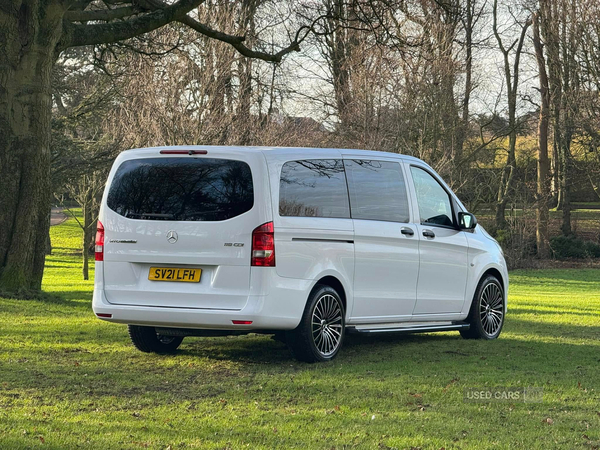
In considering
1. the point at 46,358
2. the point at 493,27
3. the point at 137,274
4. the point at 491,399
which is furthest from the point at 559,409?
the point at 493,27

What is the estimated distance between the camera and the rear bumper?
7691mm

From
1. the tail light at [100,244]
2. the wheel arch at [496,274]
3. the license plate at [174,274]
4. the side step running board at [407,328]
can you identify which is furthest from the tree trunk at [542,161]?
the license plate at [174,274]

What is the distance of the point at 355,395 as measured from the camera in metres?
6.63

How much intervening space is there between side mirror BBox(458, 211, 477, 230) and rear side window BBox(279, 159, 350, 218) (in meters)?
2.06

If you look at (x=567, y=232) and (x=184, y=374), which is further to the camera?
(x=567, y=232)

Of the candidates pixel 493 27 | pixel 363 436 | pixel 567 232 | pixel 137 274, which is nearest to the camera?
pixel 363 436

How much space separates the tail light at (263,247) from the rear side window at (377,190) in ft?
4.29

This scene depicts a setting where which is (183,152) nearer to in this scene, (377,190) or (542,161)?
(377,190)

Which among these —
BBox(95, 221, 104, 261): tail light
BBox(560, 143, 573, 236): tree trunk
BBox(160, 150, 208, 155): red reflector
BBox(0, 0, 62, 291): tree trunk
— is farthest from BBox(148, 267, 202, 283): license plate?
BBox(560, 143, 573, 236): tree trunk

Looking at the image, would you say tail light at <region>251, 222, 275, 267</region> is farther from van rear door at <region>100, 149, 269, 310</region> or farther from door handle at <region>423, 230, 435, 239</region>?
door handle at <region>423, 230, 435, 239</region>

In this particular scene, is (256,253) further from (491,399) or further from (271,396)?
(491,399)

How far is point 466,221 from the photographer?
10.3 m

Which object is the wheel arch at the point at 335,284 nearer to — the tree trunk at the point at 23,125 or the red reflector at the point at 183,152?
the red reflector at the point at 183,152

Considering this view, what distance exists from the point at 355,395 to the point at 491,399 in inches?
39.7
